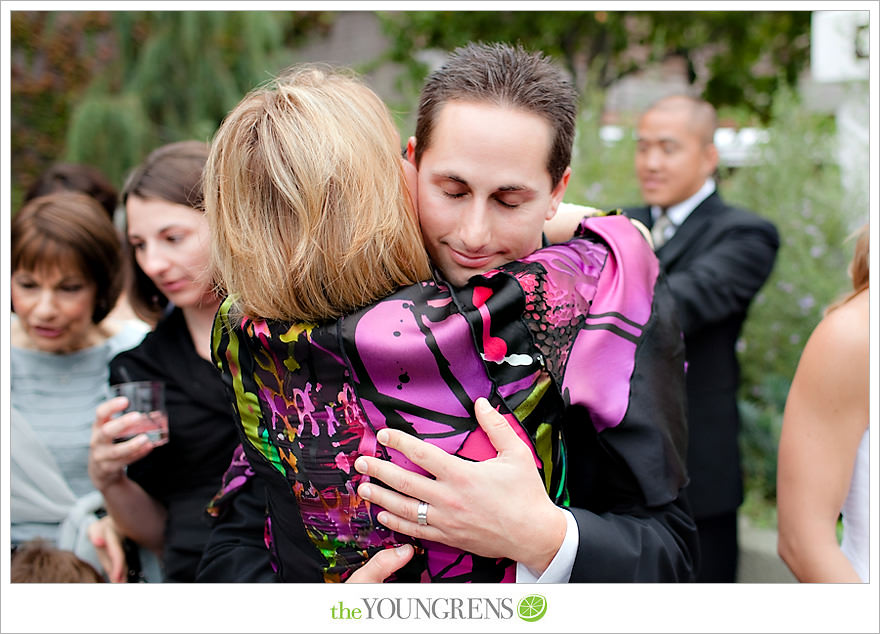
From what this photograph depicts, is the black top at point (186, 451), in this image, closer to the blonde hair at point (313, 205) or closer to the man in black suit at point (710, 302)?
the blonde hair at point (313, 205)

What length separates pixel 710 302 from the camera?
125 inches

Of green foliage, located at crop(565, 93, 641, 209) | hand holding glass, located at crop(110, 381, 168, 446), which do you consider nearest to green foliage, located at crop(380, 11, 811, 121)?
green foliage, located at crop(565, 93, 641, 209)

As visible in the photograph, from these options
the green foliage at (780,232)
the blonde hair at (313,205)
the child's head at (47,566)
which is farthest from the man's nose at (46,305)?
the green foliage at (780,232)

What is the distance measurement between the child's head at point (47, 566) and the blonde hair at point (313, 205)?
135 cm

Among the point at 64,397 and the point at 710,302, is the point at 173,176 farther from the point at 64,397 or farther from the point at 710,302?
the point at 710,302

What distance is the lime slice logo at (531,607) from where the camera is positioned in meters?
1.47

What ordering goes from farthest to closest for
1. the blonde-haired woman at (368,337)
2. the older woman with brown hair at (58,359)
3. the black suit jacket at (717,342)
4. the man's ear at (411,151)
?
the black suit jacket at (717,342)
the older woman with brown hair at (58,359)
the man's ear at (411,151)
the blonde-haired woman at (368,337)

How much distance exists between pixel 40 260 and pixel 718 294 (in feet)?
8.63

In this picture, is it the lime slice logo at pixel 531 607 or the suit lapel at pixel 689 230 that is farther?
the suit lapel at pixel 689 230

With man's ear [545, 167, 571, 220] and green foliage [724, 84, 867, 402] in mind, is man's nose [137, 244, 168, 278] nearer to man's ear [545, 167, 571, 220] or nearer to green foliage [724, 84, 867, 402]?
man's ear [545, 167, 571, 220]

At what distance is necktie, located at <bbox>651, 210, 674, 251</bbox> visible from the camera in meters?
3.73

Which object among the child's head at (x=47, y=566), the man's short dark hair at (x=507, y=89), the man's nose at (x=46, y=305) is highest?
the man's short dark hair at (x=507, y=89)

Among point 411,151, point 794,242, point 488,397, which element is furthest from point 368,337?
point 794,242

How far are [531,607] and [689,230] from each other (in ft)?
8.30
